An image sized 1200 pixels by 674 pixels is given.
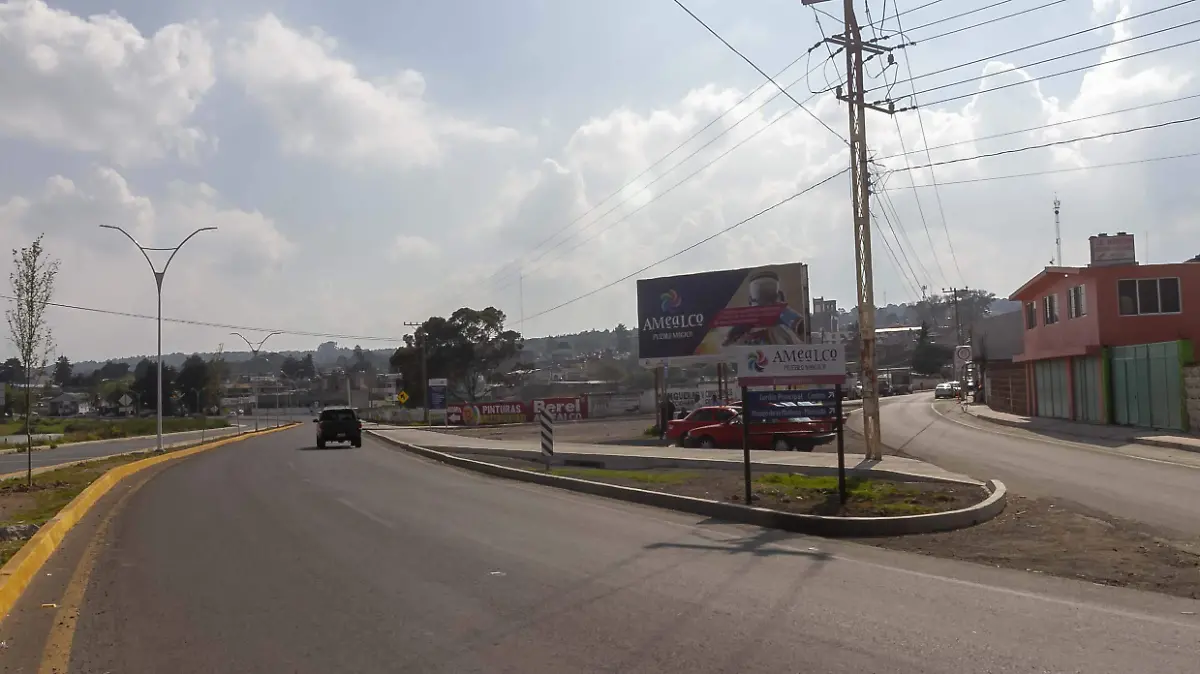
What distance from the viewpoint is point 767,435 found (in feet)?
101

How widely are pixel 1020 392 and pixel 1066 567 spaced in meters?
47.5

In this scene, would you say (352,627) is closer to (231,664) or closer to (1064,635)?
(231,664)

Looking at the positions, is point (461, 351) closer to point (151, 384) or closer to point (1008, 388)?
point (151, 384)

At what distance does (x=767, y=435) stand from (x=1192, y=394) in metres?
13.0

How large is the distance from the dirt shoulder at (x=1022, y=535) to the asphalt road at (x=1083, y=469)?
2.82ft

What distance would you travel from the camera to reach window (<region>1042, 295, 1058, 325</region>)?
4553 cm

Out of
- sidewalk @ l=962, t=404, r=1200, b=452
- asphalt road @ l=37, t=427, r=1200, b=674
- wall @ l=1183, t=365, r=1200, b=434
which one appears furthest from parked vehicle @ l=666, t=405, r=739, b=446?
asphalt road @ l=37, t=427, r=1200, b=674

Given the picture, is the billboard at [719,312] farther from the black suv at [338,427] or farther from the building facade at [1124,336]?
the black suv at [338,427]

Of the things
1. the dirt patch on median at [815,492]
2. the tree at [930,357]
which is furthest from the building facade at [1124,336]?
the tree at [930,357]

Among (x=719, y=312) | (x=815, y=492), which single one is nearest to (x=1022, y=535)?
(x=815, y=492)

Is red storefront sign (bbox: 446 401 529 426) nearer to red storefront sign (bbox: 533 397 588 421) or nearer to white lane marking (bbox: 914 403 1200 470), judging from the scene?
red storefront sign (bbox: 533 397 588 421)

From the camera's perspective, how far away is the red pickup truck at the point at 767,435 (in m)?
30.9

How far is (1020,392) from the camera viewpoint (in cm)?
5466

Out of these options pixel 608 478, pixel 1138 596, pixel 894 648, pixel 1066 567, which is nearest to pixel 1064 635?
pixel 894 648
